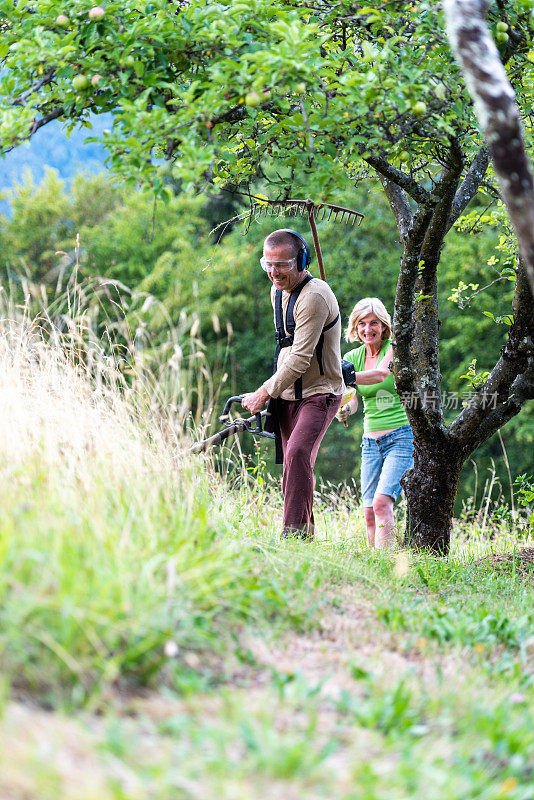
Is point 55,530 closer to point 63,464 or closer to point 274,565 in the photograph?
point 63,464

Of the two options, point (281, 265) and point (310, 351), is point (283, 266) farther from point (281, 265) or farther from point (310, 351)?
point (310, 351)

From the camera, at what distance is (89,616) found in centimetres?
242

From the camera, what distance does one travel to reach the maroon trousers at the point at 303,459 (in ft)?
16.6

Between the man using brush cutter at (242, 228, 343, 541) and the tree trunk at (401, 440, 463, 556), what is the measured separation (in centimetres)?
109

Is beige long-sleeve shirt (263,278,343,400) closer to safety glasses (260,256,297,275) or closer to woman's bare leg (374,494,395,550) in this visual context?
safety glasses (260,256,297,275)

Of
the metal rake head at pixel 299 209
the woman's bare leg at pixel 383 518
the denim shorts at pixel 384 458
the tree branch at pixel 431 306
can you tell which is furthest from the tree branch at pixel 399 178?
the woman's bare leg at pixel 383 518

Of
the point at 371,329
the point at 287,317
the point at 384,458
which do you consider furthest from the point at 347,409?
the point at 287,317

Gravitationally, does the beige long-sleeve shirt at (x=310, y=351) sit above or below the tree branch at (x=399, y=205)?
below

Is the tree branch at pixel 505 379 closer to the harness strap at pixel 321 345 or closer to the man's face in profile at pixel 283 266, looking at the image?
the harness strap at pixel 321 345

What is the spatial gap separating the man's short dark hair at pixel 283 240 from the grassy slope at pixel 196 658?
1559mm

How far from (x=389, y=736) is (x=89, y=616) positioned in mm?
1005

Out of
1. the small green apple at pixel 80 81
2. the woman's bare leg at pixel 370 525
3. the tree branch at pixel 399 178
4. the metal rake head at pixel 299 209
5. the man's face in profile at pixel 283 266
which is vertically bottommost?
the woman's bare leg at pixel 370 525

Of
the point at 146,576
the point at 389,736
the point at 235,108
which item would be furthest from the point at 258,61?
the point at 389,736

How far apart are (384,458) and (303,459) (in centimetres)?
127
